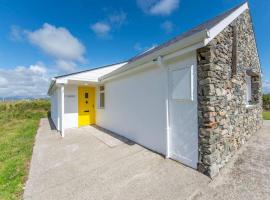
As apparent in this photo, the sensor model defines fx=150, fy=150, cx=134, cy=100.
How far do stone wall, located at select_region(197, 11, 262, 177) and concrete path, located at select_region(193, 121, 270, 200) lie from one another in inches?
8.1

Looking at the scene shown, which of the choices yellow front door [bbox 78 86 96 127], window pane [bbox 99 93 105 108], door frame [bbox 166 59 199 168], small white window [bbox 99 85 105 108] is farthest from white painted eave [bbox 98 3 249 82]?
yellow front door [bbox 78 86 96 127]

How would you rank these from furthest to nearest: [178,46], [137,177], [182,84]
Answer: [182,84] < [178,46] < [137,177]

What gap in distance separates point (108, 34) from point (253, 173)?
1364 cm

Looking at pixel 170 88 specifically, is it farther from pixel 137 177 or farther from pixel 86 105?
pixel 86 105

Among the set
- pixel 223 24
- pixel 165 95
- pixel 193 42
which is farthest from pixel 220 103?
pixel 223 24

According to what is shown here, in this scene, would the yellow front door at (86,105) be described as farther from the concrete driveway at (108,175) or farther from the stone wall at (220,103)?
the stone wall at (220,103)

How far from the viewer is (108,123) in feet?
28.2

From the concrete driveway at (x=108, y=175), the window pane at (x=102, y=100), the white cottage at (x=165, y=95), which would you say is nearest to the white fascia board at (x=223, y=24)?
the white cottage at (x=165, y=95)

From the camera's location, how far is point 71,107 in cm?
939

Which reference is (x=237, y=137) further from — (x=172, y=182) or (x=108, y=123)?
(x=108, y=123)

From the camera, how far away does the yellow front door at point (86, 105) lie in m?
9.70

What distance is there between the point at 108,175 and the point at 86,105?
6812 millimetres

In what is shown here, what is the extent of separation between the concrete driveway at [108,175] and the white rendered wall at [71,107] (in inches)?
136

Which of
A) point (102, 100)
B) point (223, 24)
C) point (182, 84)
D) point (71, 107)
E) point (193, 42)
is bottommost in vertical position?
point (71, 107)
